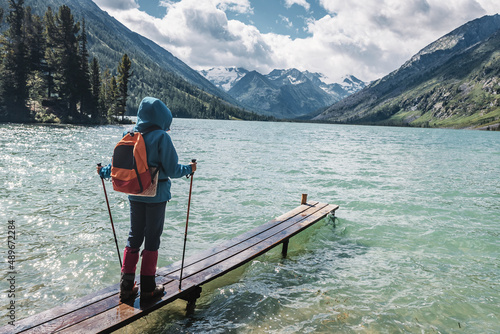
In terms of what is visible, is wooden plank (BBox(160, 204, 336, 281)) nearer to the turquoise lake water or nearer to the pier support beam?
the pier support beam

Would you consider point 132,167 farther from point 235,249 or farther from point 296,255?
point 296,255

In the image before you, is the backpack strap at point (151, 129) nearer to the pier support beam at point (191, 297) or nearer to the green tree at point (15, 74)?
the pier support beam at point (191, 297)

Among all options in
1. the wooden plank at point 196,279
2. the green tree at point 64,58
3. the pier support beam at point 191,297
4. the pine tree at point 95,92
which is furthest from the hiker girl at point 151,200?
the pine tree at point 95,92

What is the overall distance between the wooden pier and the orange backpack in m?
2.28

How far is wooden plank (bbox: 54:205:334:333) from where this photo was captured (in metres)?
5.39

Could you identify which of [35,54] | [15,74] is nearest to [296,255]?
[15,74]

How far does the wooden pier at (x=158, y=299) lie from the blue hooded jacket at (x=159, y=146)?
2.10 m

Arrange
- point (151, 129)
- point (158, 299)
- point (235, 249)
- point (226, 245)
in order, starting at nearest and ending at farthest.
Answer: point (151, 129), point (158, 299), point (235, 249), point (226, 245)

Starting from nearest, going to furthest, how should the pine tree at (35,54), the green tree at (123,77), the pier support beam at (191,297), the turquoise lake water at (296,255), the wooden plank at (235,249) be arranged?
the pier support beam at (191,297) → the turquoise lake water at (296,255) → the wooden plank at (235,249) → the pine tree at (35,54) → the green tree at (123,77)

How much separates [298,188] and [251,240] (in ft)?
41.9

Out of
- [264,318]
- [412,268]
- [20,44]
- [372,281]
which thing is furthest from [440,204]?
[20,44]

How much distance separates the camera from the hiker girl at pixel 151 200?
5902 mm

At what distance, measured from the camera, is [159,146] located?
19.4ft

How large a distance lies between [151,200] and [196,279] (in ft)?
8.21
